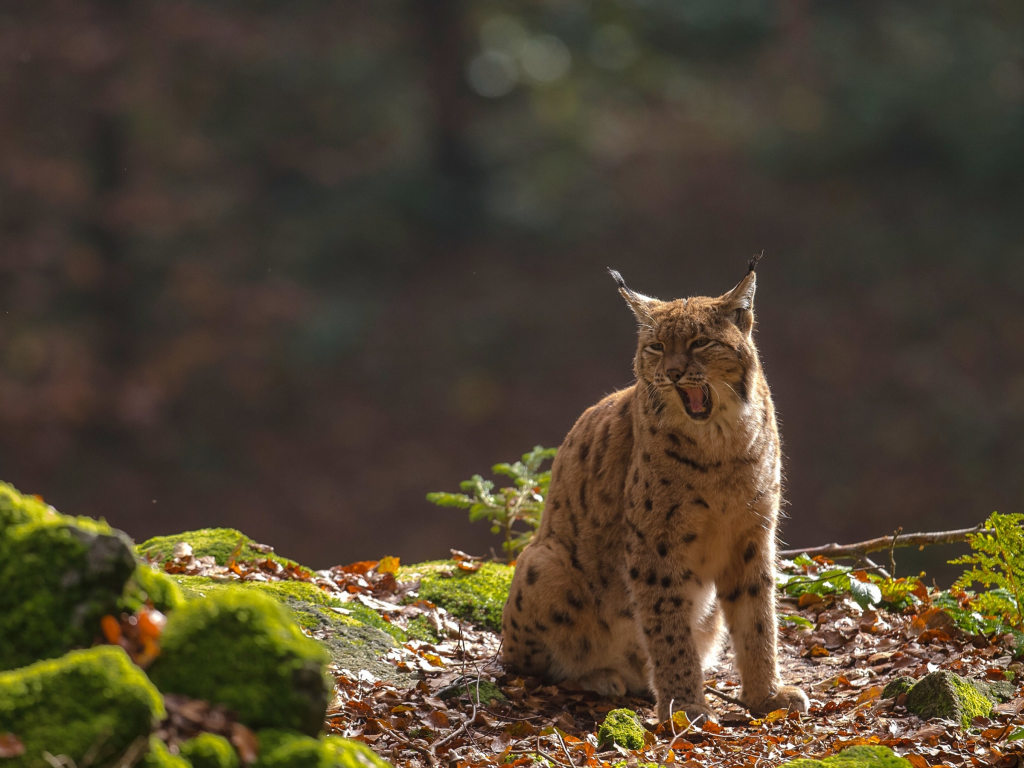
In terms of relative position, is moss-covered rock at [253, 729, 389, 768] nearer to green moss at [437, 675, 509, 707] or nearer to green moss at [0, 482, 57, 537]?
green moss at [0, 482, 57, 537]

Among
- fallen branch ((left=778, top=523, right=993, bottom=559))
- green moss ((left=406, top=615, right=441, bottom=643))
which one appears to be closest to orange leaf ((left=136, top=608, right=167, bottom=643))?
green moss ((left=406, top=615, right=441, bottom=643))

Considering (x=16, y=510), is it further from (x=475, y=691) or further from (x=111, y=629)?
(x=475, y=691)

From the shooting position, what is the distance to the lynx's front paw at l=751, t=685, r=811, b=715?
4.32m

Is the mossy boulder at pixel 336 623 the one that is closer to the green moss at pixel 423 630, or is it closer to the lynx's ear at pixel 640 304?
the green moss at pixel 423 630

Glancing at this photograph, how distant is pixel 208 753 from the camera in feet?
6.25

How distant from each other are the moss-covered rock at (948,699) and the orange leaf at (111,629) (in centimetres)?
309

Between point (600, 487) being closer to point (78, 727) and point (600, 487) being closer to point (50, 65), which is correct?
point (78, 727)

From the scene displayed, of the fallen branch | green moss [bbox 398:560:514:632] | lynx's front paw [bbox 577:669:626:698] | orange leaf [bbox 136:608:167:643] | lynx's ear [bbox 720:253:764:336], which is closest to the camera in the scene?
orange leaf [bbox 136:608:167:643]

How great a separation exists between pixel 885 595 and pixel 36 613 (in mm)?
4763

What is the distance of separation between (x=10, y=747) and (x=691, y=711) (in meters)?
3.15

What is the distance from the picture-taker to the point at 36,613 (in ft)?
6.62

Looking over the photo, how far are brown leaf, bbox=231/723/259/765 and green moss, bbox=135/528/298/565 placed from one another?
389cm

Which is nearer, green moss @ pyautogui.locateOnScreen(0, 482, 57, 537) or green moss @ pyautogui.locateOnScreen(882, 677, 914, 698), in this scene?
green moss @ pyautogui.locateOnScreen(0, 482, 57, 537)

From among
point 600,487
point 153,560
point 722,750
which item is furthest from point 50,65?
point 722,750
